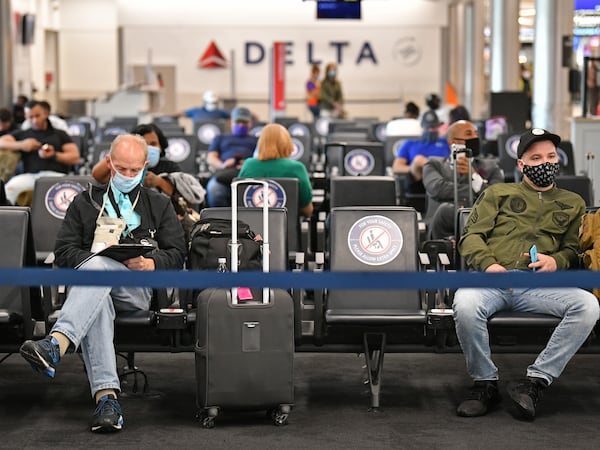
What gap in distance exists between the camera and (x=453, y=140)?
A: 28.1 feet

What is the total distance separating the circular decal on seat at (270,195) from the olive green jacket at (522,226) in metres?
1.90

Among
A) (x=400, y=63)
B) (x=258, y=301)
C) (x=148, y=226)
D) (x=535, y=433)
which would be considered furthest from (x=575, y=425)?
(x=400, y=63)

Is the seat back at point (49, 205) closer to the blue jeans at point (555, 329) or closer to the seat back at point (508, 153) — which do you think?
the blue jeans at point (555, 329)

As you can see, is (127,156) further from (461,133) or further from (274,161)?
(461,133)

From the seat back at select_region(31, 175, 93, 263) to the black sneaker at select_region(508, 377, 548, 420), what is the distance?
306 cm

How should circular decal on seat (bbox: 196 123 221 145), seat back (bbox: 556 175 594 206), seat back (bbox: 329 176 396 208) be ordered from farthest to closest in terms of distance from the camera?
circular decal on seat (bbox: 196 123 221 145) < seat back (bbox: 329 176 396 208) < seat back (bbox: 556 175 594 206)

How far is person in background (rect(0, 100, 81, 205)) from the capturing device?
11.8 meters

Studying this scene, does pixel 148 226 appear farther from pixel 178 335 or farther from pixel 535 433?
pixel 535 433

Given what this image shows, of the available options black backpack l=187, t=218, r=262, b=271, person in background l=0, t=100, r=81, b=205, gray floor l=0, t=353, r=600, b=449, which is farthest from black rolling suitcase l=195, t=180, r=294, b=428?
person in background l=0, t=100, r=81, b=205

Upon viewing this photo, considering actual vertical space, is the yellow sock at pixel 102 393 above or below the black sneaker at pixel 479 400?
above

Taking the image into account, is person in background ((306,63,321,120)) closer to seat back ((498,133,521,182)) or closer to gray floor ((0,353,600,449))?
seat back ((498,133,521,182))

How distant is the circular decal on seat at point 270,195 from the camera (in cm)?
806

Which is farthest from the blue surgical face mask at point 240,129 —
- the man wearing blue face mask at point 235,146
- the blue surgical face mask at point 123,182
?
the blue surgical face mask at point 123,182

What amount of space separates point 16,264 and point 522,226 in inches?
97.8
